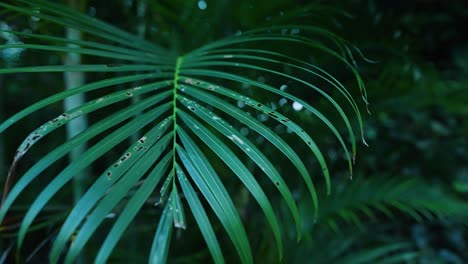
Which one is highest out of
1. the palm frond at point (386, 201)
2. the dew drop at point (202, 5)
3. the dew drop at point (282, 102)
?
the dew drop at point (202, 5)

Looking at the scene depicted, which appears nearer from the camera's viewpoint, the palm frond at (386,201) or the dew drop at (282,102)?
the dew drop at (282,102)

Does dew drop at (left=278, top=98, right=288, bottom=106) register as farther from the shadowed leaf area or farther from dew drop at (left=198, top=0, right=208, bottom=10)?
dew drop at (left=198, top=0, right=208, bottom=10)

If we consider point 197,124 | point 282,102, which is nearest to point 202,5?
point 282,102

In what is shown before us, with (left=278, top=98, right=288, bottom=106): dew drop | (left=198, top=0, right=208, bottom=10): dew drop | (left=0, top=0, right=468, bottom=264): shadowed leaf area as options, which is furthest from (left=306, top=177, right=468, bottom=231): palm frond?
(left=198, top=0, right=208, bottom=10): dew drop

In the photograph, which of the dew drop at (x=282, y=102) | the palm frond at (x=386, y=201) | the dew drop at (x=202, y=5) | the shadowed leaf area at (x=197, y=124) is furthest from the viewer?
the palm frond at (x=386, y=201)

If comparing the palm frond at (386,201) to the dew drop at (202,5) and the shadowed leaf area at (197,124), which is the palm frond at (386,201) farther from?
the dew drop at (202,5)

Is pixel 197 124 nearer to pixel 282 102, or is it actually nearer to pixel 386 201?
pixel 282 102

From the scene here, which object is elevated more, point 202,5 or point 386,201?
point 202,5

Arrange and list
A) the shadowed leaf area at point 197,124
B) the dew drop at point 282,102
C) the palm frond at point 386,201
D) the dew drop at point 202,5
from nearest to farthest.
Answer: the shadowed leaf area at point 197,124 < the dew drop at point 282,102 < the dew drop at point 202,5 < the palm frond at point 386,201

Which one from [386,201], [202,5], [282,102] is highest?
[202,5]

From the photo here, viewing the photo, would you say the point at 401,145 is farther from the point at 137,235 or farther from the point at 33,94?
the point at 33,94

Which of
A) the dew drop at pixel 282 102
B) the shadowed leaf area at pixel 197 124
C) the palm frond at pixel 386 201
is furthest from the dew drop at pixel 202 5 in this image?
the palm frond at pixel 386 201

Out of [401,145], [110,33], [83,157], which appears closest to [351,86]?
[110,33]
